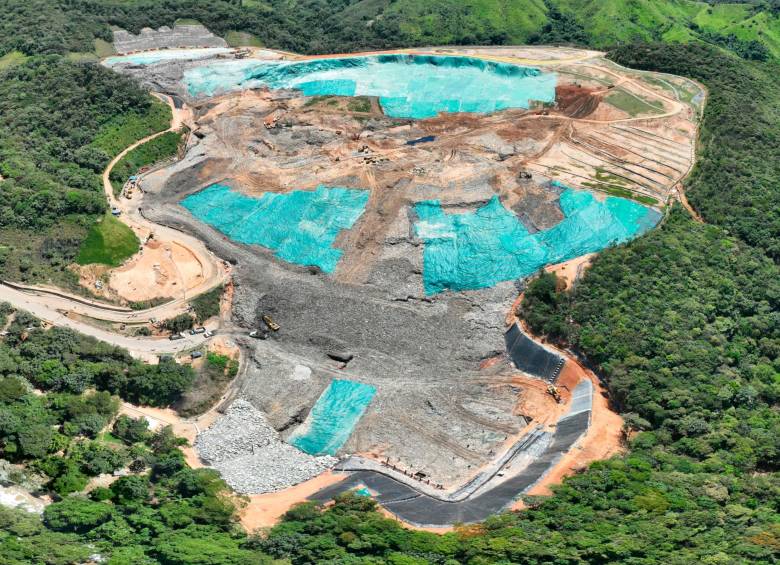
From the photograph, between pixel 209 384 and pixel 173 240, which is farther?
pixel 173 240

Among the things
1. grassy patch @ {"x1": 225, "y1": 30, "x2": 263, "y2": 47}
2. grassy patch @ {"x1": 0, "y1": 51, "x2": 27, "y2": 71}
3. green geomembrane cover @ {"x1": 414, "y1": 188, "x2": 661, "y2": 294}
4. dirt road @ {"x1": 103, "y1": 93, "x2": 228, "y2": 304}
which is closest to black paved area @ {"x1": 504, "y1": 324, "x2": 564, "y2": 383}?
green geomembrane cover @ {"x1": 414, "y1": 188, "x2": 661, "y2": 294}

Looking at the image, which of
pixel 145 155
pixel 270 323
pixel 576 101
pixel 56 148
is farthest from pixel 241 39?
pixel 270 323

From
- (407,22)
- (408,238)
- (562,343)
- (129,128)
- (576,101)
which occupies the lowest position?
(562,343)

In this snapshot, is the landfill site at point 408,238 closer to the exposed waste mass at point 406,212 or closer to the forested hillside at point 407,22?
the exposed waste mass at point 406,212

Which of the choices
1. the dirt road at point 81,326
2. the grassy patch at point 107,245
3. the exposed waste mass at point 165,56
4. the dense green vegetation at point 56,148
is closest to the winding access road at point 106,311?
the dirt road at point 81,326

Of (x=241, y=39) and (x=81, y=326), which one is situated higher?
(x=241, y=39)

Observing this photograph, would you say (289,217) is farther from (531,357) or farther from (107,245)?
(531,357)

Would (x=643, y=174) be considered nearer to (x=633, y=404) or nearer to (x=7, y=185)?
(x=633, y=404)
